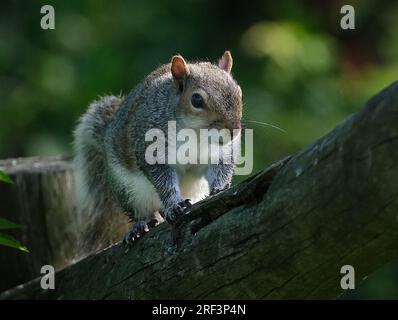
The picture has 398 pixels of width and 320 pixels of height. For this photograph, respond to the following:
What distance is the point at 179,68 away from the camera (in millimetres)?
3500

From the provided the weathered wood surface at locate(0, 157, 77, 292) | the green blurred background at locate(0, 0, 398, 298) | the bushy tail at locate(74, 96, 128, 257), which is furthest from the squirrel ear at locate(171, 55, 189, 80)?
the green blurred background at locate(0, 0, 398, 298)

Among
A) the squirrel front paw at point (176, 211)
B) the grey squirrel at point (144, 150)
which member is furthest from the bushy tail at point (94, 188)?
the squirrel front paw at point (176, 211)

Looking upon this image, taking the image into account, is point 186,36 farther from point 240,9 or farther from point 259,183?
point 259,183

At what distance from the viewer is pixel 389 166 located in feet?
6.94

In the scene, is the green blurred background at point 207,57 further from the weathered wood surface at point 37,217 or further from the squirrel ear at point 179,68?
the squirrel ear at point 179,68

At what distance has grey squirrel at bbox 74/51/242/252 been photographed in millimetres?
3316

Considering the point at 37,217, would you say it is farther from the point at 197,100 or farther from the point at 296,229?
the point at 296,229

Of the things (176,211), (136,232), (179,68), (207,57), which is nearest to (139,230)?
(136,232)

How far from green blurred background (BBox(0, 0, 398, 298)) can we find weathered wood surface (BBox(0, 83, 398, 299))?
3.30 m

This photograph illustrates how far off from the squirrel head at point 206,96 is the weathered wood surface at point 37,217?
0.78m

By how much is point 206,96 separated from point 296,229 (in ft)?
3.41

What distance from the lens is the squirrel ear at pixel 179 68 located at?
349 centimetres

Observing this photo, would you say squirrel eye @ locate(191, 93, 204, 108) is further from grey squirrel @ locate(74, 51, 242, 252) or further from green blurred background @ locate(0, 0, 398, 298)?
green blurred background @ locate(0, 0, 398, 298)

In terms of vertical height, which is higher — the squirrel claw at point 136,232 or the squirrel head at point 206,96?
the squirrel head at point 206,96
